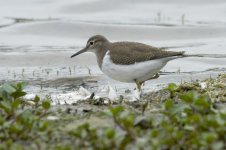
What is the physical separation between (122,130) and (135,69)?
3187mm

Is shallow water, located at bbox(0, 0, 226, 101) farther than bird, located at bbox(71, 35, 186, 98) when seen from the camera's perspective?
Yes

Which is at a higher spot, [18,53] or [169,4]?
[169,4]

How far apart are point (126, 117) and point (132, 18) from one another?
11.4 metres

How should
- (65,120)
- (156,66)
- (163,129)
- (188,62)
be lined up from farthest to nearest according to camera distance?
(188,62)
(156,66)
(65,120)
(163,129)

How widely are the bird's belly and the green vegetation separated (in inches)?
88.3

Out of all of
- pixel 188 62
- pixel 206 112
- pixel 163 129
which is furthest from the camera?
pixel 188 62

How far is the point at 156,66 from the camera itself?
748 cm

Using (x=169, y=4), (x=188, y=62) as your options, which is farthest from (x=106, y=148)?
(x=169, y=4)

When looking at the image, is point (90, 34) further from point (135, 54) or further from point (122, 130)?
point (122, 130)

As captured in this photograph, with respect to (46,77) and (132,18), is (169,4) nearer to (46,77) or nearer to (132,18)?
(132,18)

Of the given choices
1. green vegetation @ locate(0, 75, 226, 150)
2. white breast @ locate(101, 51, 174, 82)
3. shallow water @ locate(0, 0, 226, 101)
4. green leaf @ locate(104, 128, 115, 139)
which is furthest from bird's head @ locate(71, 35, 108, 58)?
green leaf @ locate(104, 128, 115, 139)

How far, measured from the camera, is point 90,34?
47.5ft

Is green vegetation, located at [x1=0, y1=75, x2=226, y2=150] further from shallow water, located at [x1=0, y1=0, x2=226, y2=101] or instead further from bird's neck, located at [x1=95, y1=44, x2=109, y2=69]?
shallow water, located at [x1=0, y1=0, x2=226, y2=101]

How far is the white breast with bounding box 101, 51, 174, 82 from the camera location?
747 centimetres
